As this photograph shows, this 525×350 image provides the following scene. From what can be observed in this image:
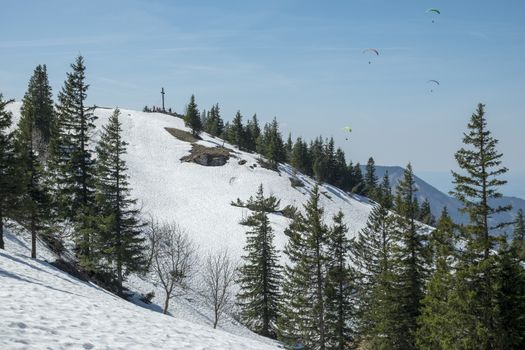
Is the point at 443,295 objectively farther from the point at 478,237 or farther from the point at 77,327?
the point at 77,327

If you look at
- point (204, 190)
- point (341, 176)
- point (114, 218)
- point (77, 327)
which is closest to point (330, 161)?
point (341, 176)

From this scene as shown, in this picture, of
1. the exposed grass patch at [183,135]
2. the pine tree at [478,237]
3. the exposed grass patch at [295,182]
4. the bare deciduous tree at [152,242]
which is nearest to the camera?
the pine tree at [478,237]

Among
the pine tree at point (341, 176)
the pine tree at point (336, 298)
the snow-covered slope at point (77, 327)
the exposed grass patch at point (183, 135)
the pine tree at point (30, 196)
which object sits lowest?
the pine tree at point (336, 298)

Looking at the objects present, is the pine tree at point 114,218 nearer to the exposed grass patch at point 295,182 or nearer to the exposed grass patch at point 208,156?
the exposed grass patch at point 295,182

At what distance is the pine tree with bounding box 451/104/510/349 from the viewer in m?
18.6

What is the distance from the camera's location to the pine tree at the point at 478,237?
61.0ft

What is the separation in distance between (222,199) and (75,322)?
206 feet

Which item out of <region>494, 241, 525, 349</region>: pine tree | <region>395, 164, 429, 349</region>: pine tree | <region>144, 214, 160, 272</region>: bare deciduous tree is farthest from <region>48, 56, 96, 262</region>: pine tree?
<region>494, 241, 525, 349</region>: pine tree

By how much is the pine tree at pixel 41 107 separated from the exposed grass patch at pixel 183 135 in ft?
101

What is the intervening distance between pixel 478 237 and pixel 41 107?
7612 cm

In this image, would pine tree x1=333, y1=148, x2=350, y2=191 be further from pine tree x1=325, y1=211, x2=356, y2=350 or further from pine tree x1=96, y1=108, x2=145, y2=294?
pine tree x1=96, y1=108, x2=145, y2=294

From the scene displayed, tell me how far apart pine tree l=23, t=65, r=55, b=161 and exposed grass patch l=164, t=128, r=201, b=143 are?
30.9m

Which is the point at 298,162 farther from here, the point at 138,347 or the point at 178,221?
the point at 138,347

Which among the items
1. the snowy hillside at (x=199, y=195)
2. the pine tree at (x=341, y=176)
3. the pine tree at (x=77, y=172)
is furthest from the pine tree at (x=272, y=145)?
the pine tree at (x=77, y=172)
